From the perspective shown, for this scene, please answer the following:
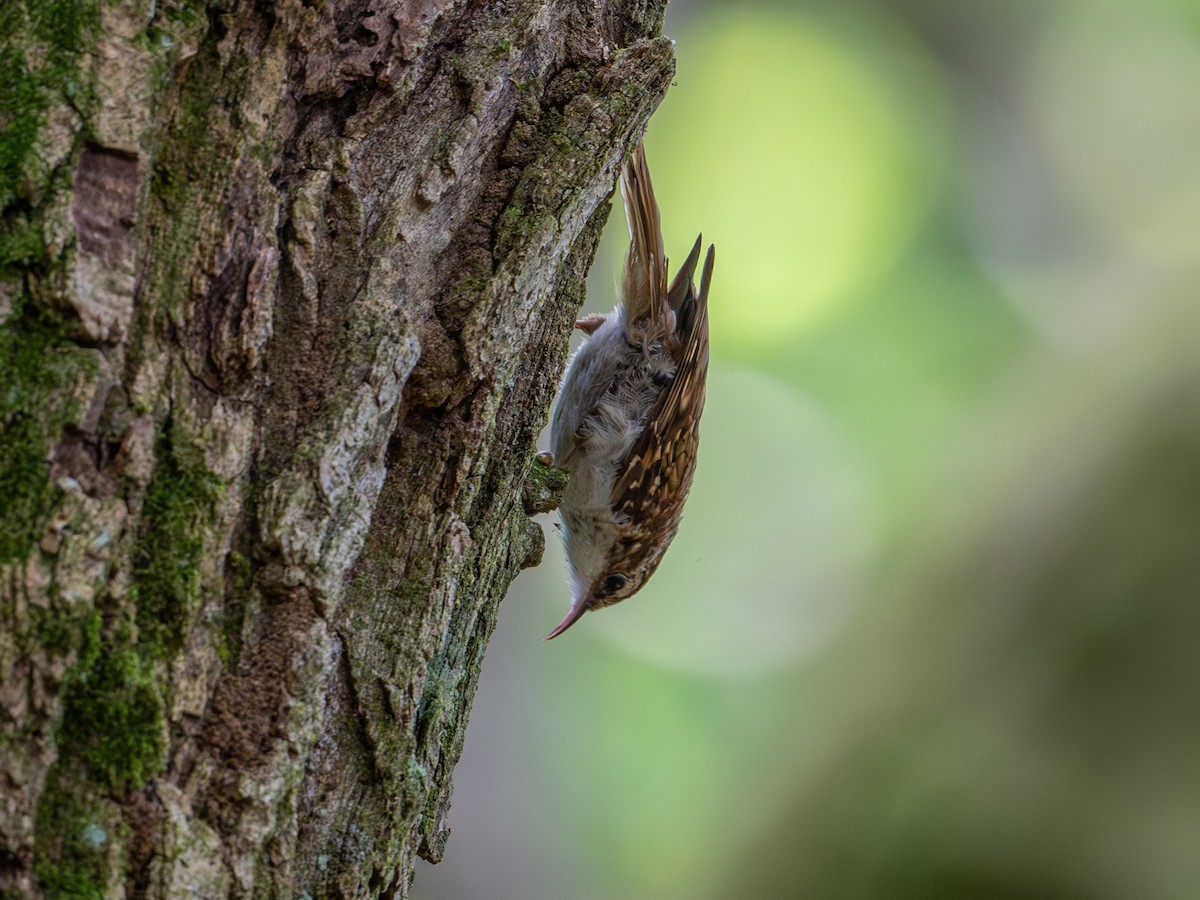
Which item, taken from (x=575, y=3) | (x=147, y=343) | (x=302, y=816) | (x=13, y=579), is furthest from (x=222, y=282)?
(x=575, y=3)

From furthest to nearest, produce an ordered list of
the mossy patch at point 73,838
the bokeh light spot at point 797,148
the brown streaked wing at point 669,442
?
the bokeh light spot at point 797,148 < the brown streaked wing at point 669,442 < the mossy patch at point 73,838

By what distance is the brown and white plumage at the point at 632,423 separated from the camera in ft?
11.0

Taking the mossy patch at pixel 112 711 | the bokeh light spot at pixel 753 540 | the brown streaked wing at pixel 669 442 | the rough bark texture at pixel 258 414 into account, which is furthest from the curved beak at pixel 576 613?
the mossy patch at pixel 112 711

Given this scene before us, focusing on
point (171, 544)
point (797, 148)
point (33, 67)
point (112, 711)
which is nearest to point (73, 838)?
point (112, 711)

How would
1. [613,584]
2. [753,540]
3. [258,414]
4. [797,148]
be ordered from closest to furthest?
[258,414], [613,584], [797,148], [753,540]

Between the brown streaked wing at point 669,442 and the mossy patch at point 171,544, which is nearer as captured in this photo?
the mossy patch at point 171,544

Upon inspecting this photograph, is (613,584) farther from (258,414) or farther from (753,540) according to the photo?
(753,540)

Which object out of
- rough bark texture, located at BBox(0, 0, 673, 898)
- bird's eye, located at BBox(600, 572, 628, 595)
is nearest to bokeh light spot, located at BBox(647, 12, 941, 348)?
bird's eye, located at BBox(600, 572, 628, 595)

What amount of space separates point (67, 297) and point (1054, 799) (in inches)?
135

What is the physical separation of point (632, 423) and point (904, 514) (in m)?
2.06

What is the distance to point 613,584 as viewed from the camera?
11.7 feet

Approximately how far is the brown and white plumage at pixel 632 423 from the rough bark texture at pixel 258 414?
176 cm

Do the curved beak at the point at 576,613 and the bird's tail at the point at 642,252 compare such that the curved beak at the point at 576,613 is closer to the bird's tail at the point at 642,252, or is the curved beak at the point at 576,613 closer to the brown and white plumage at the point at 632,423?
the brown and white plumage at the point at 632,423

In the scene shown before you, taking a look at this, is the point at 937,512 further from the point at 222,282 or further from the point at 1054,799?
the point at 222,282
